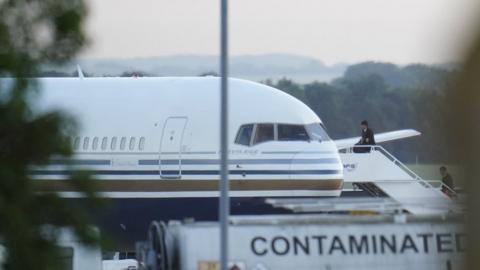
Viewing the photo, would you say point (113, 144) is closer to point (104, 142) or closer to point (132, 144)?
point (104, 142)

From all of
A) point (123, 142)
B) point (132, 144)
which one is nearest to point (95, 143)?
point (123, 142)

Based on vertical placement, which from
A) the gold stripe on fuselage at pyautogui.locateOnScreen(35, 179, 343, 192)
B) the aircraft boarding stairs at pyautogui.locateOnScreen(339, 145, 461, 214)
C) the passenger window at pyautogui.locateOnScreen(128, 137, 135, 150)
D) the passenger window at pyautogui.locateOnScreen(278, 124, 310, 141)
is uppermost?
the passenger window at pyautogui.locateOnScreen(278, 124, 310, 141)

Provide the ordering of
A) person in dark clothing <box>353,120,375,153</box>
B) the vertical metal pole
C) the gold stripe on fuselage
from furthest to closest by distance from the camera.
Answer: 1. person in dark clothing <box>353,120,375,153</box>
2. the gold stripe on fuselage
3. the vertical metal pole

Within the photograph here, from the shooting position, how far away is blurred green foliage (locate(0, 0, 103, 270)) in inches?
341

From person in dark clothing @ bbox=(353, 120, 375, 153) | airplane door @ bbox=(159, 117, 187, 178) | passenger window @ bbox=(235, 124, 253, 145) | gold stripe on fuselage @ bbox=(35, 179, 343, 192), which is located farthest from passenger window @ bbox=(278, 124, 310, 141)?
person in dark clothing @ bbox=(353, 120, 375, 153)

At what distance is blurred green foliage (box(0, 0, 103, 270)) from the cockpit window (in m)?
16.0

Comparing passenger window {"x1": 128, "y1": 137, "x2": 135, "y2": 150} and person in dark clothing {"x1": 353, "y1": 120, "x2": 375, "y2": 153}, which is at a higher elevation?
person in dark clothing {"x1": 353, "y1": 120, "x2": 375, "y2": 153}

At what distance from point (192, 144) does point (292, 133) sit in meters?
2.26

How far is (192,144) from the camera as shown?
82.8 ft

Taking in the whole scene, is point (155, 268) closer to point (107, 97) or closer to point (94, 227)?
point (94, 227)

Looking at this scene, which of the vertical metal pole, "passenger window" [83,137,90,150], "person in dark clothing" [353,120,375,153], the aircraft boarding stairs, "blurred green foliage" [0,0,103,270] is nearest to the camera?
"blurred green foliage" [0,0,103,270]

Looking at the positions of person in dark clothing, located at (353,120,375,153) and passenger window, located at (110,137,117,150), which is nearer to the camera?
passenger window, located at (110,137,117,150)

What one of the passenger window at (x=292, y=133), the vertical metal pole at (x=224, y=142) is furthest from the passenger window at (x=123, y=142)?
the vertical metal pole at (x=224, y=142)

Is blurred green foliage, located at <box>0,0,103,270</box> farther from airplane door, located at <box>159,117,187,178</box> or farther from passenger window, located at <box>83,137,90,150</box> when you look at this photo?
passenger window, located at <box>83,137,90,150</box>
